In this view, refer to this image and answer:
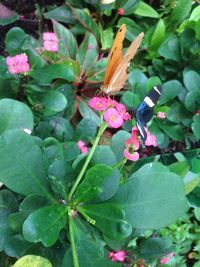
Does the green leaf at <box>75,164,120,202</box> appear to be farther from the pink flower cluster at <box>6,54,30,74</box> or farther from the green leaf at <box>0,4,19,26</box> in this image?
the green leaf at <box>0,4,19,26</box>

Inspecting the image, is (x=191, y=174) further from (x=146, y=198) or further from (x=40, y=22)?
(x=40, y=22)

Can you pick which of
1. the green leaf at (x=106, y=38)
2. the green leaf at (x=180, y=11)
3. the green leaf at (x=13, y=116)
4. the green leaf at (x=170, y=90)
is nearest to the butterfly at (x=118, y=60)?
the green leaf at (x=13, y=116)

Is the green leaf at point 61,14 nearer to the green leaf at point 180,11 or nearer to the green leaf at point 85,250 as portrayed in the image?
the green leaf at point 180,11

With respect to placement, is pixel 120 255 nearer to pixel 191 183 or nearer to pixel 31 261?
pixel 191 183

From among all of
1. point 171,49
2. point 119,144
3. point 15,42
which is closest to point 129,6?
point 171,49

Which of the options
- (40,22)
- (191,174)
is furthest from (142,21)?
(191,174)

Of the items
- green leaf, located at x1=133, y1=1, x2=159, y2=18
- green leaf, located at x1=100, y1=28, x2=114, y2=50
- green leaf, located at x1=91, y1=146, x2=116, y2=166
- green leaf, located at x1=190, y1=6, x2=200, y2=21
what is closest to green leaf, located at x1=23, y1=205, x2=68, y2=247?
green leaf, located at x1=91, y1=146, x2=116, y2=166
